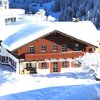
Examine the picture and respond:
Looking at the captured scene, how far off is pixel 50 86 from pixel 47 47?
843 centimetres

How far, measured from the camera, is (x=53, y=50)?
5072cm

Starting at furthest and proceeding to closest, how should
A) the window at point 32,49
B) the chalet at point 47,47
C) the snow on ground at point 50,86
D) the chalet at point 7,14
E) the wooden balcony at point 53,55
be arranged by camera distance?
the chalet at point 7,14 < the window at point 32,49 < the chalet at point 47,47 < the wooden balcony at point 53,55 < the snow on ground at point 50,86

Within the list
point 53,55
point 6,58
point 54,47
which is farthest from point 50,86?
point 6,58

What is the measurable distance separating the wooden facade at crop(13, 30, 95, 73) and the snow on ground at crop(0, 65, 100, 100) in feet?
5.22

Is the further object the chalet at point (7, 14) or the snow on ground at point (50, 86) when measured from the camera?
the chalet at point (7, 14)

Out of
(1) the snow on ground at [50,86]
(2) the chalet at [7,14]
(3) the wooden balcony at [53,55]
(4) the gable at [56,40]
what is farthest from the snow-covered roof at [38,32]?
(2) the chalet at [7,14]

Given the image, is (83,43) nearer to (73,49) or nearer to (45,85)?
(73,49)

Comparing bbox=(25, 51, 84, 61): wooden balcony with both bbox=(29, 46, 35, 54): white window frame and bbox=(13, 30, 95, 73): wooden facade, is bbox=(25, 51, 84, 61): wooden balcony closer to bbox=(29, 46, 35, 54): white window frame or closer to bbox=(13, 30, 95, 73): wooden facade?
bbox=(13, 30, 95, 73): wooden facade

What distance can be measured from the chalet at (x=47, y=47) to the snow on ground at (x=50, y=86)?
5.31 ft

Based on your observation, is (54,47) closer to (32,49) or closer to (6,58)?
(32,49)

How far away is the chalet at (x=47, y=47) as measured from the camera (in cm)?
4888

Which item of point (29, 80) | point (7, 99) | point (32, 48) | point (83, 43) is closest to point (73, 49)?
point (83, 43)

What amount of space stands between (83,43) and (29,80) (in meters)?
9.69

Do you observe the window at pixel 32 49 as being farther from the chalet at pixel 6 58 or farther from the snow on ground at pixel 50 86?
the snow on ground at pixel 50 86
